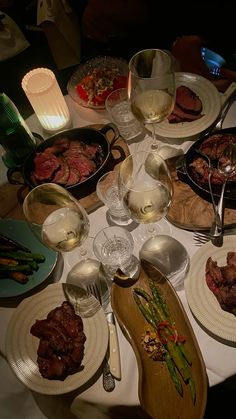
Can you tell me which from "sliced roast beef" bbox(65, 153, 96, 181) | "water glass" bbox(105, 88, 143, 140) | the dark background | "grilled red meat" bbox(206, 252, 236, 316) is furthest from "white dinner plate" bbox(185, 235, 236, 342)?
the dark background

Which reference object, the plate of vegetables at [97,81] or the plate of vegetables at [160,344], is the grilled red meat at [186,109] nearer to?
the plate of vegetables at [97,81]

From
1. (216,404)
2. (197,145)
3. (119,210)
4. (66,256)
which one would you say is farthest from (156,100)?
(216,404)

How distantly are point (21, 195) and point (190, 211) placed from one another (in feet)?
2.44

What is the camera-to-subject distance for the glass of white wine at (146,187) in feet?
4.38

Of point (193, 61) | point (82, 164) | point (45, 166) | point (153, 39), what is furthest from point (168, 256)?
point (153, 39)

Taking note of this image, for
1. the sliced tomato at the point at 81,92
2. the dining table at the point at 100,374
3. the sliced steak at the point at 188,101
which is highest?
the sliced tomato at the point at 81,92

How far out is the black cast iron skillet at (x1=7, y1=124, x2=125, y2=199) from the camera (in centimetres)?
170

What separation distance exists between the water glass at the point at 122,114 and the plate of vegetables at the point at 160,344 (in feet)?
2.38

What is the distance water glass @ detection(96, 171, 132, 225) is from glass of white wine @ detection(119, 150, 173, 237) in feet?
0.37

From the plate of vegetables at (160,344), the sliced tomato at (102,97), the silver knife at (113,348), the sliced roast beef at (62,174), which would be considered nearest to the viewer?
the plate of vegetables at (160,344)

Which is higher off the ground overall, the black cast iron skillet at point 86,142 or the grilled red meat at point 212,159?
the black cast iron skillet at point 86,142

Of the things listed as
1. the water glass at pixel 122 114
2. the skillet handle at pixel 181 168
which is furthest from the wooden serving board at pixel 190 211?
the water glass at pixel 122 114

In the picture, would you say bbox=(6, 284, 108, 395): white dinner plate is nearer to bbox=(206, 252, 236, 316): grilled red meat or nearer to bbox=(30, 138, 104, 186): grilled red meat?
bbox=(206, 252, 236, 316): grilled red meat

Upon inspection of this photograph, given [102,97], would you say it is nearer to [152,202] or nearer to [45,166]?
[45,166]
